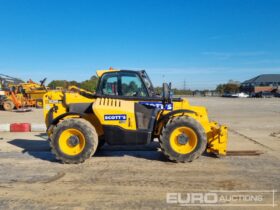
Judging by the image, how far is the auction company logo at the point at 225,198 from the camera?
4.99m

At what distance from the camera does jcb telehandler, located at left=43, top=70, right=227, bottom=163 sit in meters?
7.37

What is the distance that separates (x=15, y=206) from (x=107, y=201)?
1.44 metres

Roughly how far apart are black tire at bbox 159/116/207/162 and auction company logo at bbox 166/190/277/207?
1859mm

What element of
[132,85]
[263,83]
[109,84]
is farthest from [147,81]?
[263,83]


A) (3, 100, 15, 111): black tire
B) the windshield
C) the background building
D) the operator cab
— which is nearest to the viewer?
the operator cab

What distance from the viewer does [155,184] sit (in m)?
5.91

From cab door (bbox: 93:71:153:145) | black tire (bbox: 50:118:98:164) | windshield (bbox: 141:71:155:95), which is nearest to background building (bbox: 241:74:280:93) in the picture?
windshield (bbox: 141:71:155:95)

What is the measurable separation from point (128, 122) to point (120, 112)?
0.31 meters

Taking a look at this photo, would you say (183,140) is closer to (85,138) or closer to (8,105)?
(85,138)

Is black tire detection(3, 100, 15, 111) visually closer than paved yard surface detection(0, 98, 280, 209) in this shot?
No

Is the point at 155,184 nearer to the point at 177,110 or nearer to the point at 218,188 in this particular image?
the point at 218,188

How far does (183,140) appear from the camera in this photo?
737cm

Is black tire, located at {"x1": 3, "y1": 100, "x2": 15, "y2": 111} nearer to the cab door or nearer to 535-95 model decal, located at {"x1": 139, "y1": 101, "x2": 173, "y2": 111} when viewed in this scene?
the cab door

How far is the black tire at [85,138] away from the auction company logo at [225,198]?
107 inches
